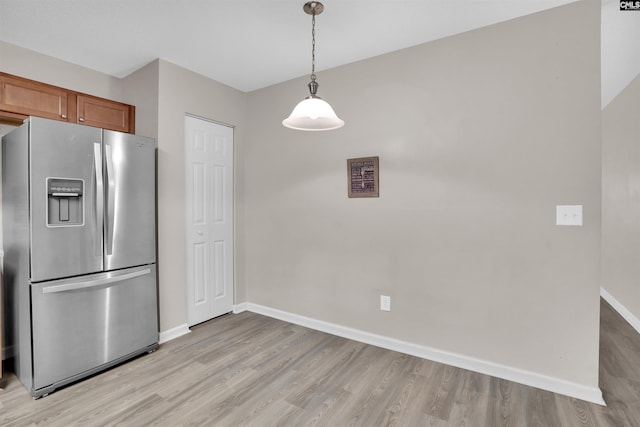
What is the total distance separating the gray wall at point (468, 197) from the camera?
2.05 metres

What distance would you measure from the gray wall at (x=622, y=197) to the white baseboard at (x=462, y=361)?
1.89m

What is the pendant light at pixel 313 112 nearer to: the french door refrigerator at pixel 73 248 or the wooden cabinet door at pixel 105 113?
the french door refrigerator at pixel 73 248

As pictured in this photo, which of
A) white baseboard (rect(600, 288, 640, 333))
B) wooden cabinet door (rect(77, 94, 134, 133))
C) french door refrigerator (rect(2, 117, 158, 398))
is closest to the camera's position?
french door refrigerator (rect(2, 117, 158, 398))

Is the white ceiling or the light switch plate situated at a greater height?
the white ceiling

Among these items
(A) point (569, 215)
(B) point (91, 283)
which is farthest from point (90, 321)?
(A) point (569, 215)

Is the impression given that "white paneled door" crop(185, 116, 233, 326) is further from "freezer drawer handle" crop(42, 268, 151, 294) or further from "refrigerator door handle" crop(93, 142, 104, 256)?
"refrigerator door handle" crop(93, 142, 104, 256)

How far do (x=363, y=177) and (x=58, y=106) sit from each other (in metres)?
2.70

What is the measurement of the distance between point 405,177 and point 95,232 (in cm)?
248

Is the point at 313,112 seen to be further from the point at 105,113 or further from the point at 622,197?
the point at 622,197

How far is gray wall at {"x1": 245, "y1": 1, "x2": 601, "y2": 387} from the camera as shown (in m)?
2.05

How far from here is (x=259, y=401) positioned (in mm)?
2031

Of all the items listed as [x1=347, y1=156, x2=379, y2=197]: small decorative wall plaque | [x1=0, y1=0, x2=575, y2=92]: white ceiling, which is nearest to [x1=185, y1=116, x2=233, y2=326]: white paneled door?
[x1=0, y1=0, x2=575, y2=92]: white ceiling

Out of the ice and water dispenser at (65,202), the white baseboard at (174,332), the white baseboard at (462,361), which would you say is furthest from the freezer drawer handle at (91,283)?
the white baseboard at (462,361)

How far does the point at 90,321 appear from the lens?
2256mm
